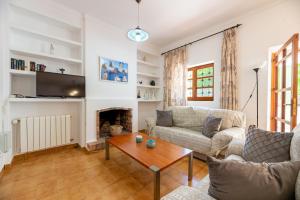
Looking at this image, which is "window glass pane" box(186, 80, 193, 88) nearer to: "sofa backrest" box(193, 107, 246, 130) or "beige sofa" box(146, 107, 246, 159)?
"beige sofa" box(146, 107, 246, 159)

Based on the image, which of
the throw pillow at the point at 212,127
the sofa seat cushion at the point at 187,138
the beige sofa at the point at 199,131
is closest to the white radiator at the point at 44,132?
the beige sofa at the point at 199,131

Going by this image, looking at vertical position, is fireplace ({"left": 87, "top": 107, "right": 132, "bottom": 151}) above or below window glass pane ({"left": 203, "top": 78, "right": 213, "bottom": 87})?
below

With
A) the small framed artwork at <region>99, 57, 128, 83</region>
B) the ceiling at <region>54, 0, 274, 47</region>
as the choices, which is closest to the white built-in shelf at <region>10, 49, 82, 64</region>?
the small framed artwork at <region>99, 57, 128, 83</region>

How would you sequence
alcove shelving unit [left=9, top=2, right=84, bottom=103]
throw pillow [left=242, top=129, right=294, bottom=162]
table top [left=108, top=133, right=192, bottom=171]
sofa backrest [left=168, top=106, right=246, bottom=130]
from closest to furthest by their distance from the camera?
throw pillow [left=242, top=129, right=294, bottom=162], table top [left=108, top=133, right=192, bottom=171], alcove shelving unit [left=9, top=2, right=84, bottom=103], sofa backrest [left=168, top=106, right=246, bottom=130]

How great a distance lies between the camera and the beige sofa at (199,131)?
2.10 meters

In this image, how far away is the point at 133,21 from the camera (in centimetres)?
303

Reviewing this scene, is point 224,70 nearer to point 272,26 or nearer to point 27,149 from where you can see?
point 272,26

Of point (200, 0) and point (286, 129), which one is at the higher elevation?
point (200, 0)

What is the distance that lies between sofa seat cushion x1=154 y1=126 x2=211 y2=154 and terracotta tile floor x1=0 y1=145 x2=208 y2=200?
0.25 m

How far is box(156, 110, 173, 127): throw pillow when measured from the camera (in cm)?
312

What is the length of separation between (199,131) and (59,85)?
2.86m

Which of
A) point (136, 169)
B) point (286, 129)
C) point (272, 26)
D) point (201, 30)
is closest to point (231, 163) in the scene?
point (136, 169)

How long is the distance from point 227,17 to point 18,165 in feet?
15.4

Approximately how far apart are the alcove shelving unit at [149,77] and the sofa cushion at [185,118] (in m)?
1.26
